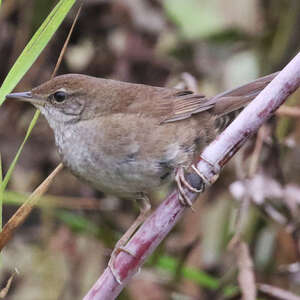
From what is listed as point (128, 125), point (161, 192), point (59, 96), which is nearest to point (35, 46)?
point (128, 125)

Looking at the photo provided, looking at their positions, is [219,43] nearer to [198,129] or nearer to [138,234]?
[198,129]

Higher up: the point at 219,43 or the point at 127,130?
the point at 219,43

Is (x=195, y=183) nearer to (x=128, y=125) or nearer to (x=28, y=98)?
(x=128, y=125)

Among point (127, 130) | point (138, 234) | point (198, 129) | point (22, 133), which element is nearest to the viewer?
point (138, 234)

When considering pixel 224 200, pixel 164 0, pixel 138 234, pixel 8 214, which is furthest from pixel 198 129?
pixel 8 214

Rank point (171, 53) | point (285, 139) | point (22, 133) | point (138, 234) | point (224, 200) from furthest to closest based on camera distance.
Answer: point (171, 53) < point (22, 133) < point (224, 200) < point (285, 139) < point (138, 234)

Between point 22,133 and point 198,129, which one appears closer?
point 198,129
